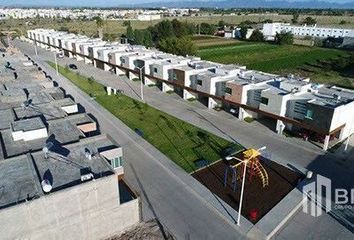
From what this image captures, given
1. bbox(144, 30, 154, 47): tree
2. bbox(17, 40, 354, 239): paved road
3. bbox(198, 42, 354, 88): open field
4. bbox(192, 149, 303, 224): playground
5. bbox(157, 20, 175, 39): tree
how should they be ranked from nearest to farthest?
bbox(17, 40, 354, 239): paved road → bbox(192, 149, 303, 224): playground → bbox(198, 42, 354, 88): open field → bbox(144, 30, 154, 47): tree → bbox(157, 20, 175, 39): tree

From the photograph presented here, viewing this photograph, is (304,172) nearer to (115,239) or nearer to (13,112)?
(115,239)

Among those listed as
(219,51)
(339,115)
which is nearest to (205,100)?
(339,115)

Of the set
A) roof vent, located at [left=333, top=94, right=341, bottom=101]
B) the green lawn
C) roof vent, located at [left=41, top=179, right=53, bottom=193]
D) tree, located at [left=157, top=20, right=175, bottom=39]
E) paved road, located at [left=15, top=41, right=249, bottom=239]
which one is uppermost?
tree, located at [left=157, top=20, right=175, bottom=39]

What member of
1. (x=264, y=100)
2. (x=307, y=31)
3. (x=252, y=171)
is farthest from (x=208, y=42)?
(x=252, y=171)

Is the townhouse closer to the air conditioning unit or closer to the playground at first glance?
the playground

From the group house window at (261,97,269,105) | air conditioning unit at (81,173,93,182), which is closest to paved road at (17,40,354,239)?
house window at (261,97,269,105)

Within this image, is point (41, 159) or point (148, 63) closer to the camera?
point (41, 159)

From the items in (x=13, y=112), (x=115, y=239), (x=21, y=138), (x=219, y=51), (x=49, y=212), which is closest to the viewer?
(x=49, y=212)
